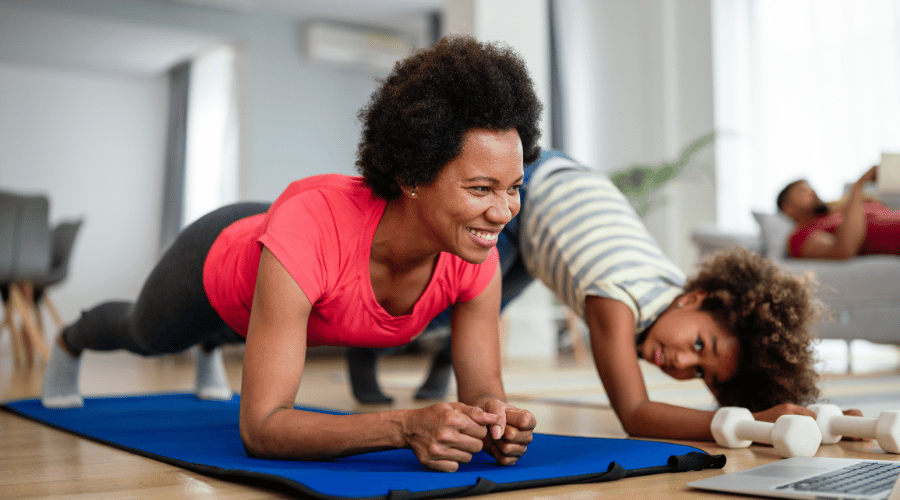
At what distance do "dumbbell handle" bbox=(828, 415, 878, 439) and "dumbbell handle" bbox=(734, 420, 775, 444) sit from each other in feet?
0.53

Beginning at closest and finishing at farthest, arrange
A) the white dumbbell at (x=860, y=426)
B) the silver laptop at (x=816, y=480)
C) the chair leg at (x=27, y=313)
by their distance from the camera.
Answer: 1. the silver laptop at (x=816, y=480)
2. the white dumbbell at (x=860, y=426)
3. the chair leg at (x=27, y=313)

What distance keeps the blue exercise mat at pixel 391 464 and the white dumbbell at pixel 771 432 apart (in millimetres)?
144

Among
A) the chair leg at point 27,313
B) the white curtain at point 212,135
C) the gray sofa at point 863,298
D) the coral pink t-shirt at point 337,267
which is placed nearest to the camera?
the coral pink t-shirt at point 337,267

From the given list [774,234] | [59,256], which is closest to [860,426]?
[774,234]

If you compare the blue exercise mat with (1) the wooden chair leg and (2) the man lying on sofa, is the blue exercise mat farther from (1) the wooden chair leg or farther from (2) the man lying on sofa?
(1) the wooden chair leg

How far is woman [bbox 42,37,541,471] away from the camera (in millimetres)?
1110

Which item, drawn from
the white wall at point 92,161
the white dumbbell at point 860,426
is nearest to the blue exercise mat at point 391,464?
the white dumbbell at point 860,426

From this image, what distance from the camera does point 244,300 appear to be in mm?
1502

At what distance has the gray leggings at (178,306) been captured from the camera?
1.67 m

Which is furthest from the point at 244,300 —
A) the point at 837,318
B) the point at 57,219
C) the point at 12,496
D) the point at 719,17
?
the point at 57,219

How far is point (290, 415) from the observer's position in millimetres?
1140

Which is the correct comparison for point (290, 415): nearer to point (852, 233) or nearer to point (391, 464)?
point (391, 464)

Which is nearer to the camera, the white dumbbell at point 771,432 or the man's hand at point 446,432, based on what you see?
the man's hand at point 446,432

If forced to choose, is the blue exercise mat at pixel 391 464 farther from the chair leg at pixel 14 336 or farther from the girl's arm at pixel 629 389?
the chair leg at pixel 14 336
